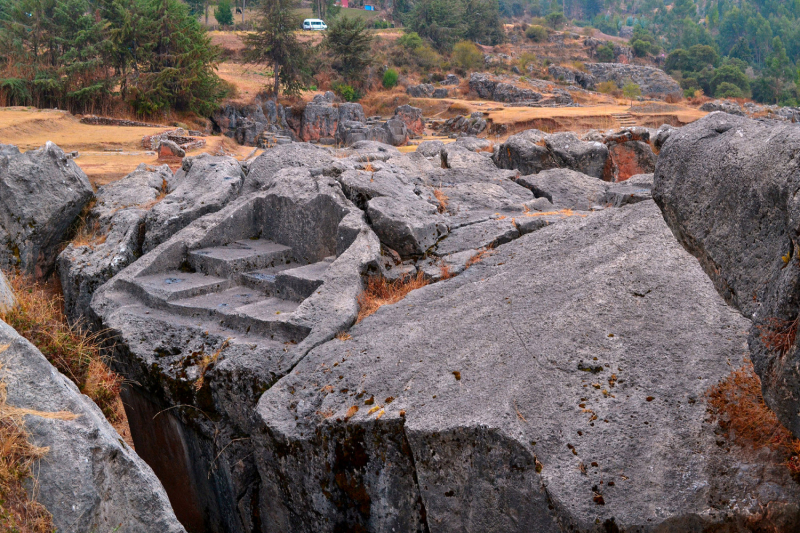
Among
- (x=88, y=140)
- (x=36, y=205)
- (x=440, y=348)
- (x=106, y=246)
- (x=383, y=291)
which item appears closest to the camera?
(x=440, y=348)

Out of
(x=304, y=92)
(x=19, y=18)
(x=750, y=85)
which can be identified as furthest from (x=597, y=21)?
(x=19, y=18)

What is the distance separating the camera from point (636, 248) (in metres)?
4.71

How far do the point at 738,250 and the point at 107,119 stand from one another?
80.2ft

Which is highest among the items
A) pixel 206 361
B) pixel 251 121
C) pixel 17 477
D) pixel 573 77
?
pixel 573 77

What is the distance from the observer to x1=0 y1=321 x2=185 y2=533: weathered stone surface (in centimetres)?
289

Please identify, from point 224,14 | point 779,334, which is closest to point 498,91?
point 224,14

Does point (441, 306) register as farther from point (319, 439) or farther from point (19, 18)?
point (19, 18)

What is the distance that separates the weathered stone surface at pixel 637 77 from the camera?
62831 mm

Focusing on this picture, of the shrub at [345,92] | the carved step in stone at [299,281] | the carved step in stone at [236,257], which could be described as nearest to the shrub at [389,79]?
the shrub at [345,92]

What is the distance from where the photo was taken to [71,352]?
4.89 metres

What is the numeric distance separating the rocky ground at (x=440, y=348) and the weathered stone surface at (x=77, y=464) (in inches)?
0.6

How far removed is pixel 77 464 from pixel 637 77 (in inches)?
2775

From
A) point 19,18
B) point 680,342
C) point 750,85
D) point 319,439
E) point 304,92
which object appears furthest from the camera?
point 750,85

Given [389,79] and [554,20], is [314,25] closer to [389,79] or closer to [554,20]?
[389,79]
